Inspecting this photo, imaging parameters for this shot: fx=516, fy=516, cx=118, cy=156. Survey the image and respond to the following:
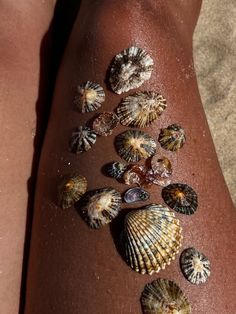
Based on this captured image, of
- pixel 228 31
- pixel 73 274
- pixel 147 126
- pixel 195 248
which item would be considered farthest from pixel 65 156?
pixel 228 31

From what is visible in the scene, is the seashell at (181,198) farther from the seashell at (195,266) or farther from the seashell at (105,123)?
the seashell at (105,123)

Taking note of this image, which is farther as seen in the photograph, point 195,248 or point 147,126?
point 147,126

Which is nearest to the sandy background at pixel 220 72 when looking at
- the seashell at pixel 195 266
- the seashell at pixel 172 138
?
the seashell at pixel 172 138

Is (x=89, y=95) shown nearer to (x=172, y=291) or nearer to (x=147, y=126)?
(x=147, y=126)

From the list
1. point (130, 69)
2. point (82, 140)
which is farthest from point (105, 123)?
point (130, 69)

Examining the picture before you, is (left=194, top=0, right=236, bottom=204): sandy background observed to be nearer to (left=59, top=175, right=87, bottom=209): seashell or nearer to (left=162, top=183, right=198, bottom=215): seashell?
(left=162, top=183, right=198, bottom=215): seashell

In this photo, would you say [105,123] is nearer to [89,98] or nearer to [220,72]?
[89,98]

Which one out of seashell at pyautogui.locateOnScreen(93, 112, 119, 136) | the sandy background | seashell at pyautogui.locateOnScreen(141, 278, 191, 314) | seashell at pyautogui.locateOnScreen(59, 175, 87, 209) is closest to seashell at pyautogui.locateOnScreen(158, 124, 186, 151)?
seashell at pyautogui.locateOnScreen(93, 112, 119, 136)
